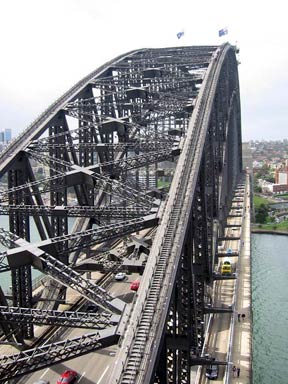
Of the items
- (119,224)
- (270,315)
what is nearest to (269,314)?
(270,315)

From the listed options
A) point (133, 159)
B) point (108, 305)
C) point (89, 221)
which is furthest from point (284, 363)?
point (108, 305)

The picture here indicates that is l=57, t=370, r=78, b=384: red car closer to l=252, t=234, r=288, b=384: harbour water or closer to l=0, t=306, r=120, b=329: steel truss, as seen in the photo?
l=0, t=306, r=120, b=329: steel truss

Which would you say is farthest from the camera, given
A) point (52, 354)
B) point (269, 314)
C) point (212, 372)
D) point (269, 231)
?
point (269, 231)

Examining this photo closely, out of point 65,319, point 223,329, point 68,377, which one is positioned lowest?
point 223,329

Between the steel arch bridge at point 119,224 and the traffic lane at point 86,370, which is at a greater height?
the steel arch bridge at point 119,224

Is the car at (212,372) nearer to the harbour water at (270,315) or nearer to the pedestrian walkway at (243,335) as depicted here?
the pedestrian walkway at (243,335)

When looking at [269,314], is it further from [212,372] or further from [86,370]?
[86,370]

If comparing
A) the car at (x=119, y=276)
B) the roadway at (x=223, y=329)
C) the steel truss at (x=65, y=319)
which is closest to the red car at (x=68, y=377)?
the roadway at (x=223, y=329)
